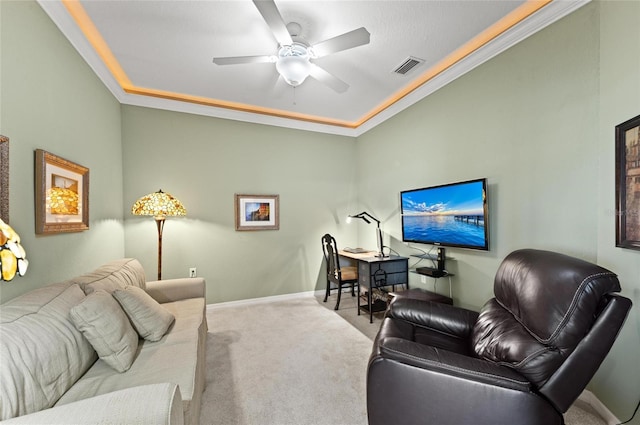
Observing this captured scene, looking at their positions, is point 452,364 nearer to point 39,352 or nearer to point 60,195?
point 39,352

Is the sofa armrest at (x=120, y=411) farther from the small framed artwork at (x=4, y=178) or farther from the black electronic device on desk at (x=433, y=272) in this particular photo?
the black electronic device on desk at (x=433, y=272)

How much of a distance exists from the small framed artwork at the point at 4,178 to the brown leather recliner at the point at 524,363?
2070 millimetres

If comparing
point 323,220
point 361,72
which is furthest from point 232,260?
point 361,72

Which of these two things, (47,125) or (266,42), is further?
(266,42)

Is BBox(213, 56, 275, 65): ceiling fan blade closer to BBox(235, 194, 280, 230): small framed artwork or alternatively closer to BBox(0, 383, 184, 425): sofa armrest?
BBox(235, 194, 280, 230): small framed artwork

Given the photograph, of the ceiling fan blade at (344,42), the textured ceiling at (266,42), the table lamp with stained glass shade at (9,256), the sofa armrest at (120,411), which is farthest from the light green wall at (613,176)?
the table lamp with stained glass shade at (9,256)

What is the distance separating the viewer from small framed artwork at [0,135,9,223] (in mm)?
1327

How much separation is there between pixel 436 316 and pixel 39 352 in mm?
2191

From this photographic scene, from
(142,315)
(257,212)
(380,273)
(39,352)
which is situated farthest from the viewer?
(257,212)

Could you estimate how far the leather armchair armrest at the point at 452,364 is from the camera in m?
1.11

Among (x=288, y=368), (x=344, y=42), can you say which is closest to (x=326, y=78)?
(x=344, y=42)

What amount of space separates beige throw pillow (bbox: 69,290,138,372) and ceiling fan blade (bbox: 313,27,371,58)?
7.04ft

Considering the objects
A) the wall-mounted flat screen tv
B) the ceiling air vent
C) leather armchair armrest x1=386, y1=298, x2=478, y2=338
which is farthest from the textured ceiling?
leather armchair armrest x1=386, y1=298, x2=478, y2=338

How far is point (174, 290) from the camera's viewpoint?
8.13 ft
